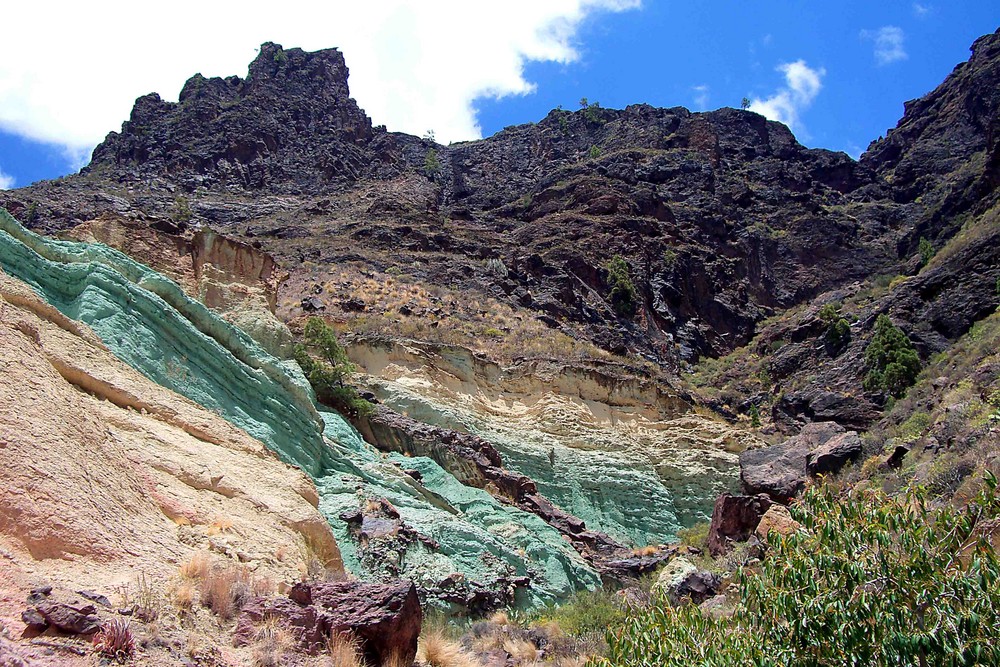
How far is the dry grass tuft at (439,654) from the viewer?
8.17m

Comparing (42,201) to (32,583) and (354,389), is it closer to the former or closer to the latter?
(354,389)

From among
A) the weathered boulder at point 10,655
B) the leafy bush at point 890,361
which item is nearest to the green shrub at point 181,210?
the leafy bush at point 890,361

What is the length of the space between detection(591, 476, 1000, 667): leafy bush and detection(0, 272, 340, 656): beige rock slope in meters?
4.24

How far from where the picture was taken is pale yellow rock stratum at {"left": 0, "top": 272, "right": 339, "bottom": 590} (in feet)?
20.2

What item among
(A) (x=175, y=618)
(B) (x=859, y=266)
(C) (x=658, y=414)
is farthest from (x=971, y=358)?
(B) (x=859, y=266)

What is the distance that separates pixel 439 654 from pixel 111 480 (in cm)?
374

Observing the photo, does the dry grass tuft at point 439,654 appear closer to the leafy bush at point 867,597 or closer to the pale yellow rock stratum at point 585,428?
the leafy bush at point 867,597

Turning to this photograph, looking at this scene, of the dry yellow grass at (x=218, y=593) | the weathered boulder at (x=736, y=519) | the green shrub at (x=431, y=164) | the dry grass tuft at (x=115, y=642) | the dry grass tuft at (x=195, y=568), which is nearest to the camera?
the dry grass tuft at (x=115, y=642)

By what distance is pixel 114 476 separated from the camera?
7.45 metres

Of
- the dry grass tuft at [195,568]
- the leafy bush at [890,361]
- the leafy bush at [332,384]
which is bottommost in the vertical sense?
the dry grass tuft at [195,568]

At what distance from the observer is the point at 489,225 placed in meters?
67.3

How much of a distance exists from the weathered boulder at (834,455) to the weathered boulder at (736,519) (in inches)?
62.3

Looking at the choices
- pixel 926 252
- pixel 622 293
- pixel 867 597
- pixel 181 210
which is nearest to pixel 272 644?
pixel 867 597

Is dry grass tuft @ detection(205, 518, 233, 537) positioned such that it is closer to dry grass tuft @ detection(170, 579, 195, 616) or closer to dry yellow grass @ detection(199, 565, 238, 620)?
dry yellow grass @ detection(199, 565, 238, 620)
